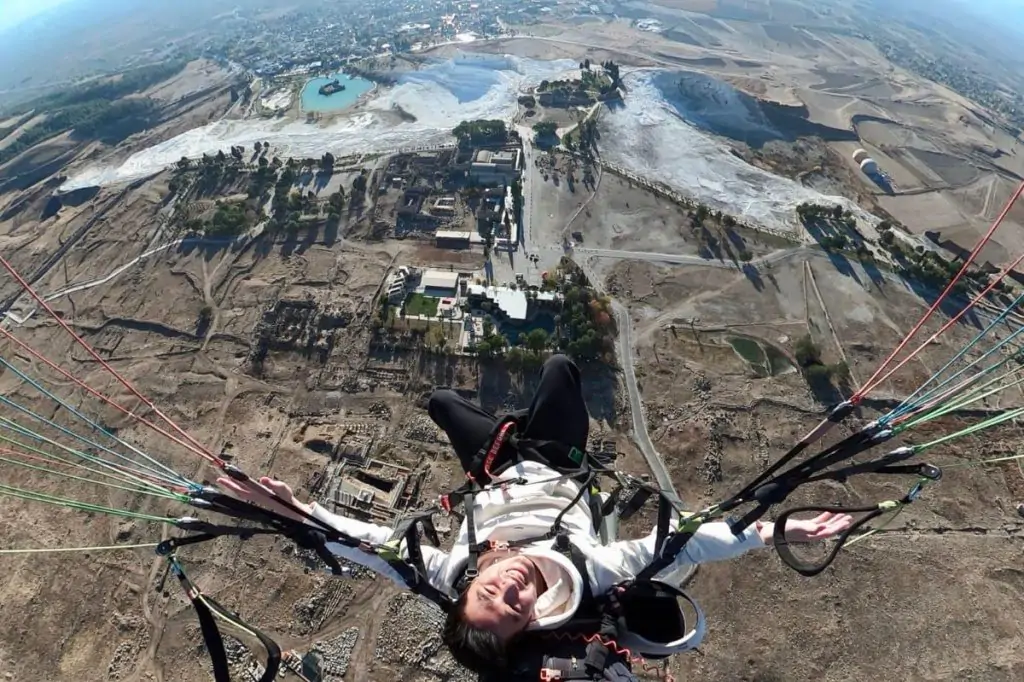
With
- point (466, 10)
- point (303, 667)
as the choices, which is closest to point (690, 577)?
point (303, 667)

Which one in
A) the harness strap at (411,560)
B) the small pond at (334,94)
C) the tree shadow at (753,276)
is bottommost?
the tree shadow at (753,276)

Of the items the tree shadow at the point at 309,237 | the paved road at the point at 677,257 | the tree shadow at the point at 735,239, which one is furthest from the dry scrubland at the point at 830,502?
the tree shadow at the point at 309,237

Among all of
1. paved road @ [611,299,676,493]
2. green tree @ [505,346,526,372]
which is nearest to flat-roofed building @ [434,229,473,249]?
paved road @ [611,299,676,493]

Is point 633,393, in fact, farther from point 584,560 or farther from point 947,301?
point 947,301

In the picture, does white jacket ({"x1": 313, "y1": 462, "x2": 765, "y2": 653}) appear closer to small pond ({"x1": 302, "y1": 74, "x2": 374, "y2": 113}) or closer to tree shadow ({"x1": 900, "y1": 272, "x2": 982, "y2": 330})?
tree shadow ({"x1": 900, "y1": 272, "x2": 982, "y2": 330})

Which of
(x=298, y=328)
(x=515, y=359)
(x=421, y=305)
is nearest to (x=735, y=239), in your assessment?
(x=515, y=359)

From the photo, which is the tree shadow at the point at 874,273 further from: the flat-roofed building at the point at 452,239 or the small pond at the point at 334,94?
the small pond at the point at 334,94

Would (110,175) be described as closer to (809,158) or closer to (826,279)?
(826,279)
